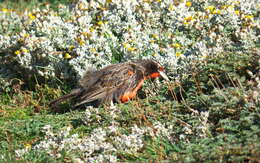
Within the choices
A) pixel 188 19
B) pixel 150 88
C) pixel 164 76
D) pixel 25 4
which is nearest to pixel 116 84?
pixel 150 88

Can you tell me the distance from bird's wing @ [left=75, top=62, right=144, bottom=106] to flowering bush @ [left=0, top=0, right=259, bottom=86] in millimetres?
460

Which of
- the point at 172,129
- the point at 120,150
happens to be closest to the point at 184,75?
the point at 172,129

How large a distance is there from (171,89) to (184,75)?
1.23 feet

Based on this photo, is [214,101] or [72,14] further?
[72,14]

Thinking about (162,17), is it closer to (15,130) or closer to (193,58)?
(193,58)

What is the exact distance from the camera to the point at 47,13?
32.2ft

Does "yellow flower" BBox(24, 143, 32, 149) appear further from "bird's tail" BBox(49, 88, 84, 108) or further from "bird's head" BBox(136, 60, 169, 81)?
"bird's head" BBox(136, 60, 169, 81)

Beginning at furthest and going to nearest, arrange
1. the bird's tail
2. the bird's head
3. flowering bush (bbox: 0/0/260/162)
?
the bird's tail < the bird's head < flowering bush (bbox: 0/0/260/162)

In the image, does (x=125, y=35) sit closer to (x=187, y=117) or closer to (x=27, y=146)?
(x=187, y=117)

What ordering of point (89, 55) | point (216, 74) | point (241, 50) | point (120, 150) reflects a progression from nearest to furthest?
point (120, 150), point (216, 74), point (241, 50), point (89, 55)

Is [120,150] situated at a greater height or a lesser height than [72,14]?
lesser

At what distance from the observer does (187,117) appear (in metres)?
6.47

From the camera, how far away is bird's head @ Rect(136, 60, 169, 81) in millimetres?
7927

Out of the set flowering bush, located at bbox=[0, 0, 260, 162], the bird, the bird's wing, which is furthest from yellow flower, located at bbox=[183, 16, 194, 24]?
the bird's wing
